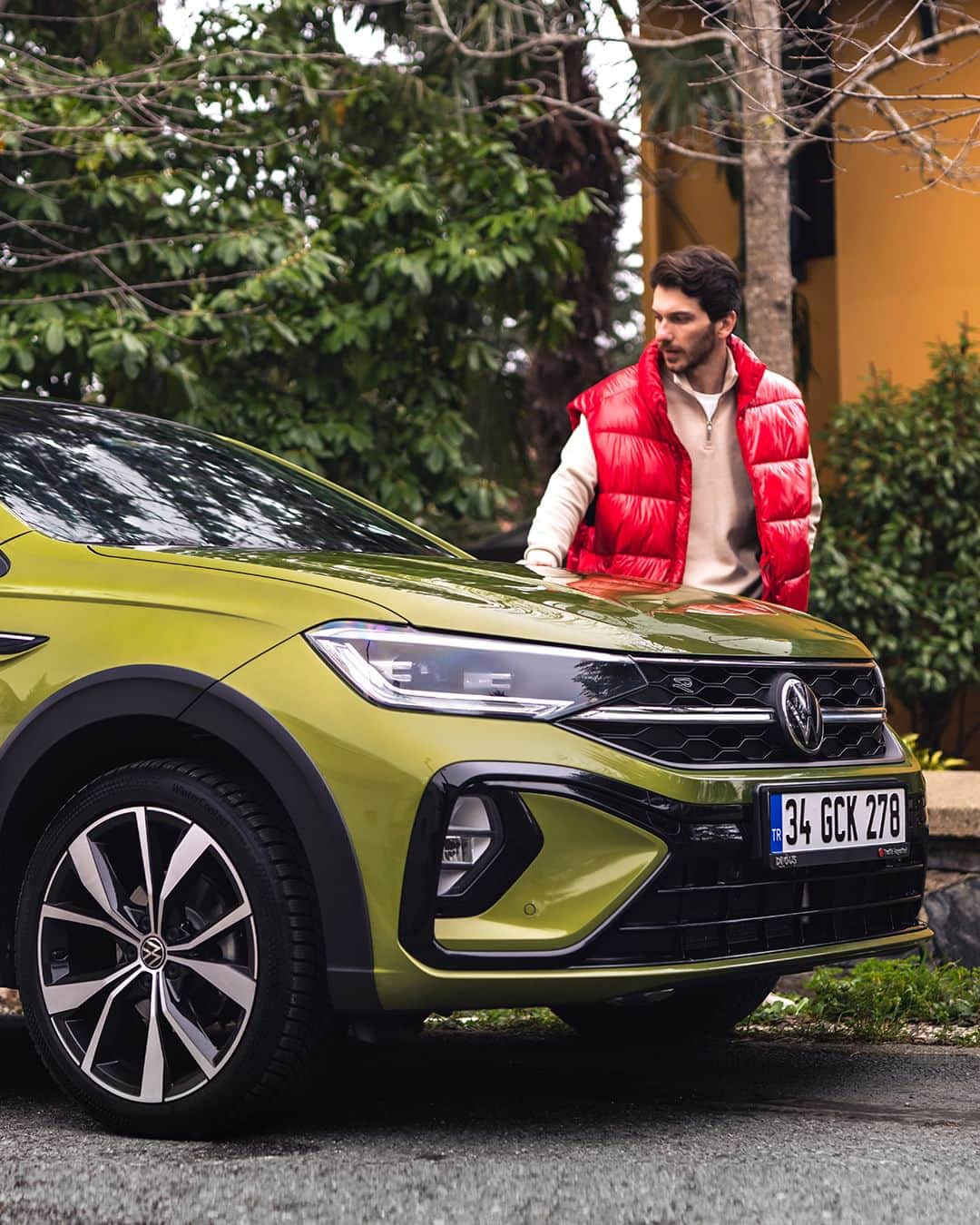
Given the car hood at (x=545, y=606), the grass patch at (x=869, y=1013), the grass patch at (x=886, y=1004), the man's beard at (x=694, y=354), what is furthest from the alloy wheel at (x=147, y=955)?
the man's beard at (x=694, y=354)

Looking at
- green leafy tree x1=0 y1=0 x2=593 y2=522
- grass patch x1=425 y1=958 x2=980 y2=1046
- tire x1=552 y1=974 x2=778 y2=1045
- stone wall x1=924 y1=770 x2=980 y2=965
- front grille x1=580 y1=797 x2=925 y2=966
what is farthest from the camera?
green leafy tree x1=0 y1=0 x2=593 y2=522

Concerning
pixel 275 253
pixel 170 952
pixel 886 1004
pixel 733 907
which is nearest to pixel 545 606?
pixel 733 907

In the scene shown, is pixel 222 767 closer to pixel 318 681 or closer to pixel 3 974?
pixel 318 681

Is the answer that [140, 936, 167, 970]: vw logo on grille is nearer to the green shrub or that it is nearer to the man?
the man

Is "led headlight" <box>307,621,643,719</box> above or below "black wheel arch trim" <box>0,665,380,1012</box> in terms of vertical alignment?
above

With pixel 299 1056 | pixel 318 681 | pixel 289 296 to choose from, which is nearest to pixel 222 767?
pixel 318 681

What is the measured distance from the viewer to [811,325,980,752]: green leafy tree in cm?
999

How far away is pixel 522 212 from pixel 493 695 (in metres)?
6.10

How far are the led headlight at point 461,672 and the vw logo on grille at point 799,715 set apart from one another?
41 centimetres

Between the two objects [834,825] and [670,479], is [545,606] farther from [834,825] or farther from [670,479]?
[670,479]

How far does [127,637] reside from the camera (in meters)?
3.62

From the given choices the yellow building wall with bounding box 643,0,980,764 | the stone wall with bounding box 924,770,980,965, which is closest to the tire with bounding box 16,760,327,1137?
the stone wall with bounding box 924,770,980,965

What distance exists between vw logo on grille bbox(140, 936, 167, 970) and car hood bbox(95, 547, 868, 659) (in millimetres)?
730

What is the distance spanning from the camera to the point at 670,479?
5.08 meters
